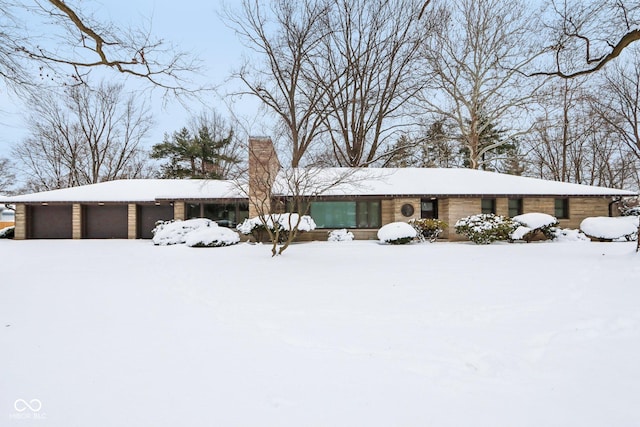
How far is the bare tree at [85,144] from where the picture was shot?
2750 centimetres

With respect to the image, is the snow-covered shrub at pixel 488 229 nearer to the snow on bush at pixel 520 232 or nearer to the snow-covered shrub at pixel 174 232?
the snow on bush at pixel 520 232

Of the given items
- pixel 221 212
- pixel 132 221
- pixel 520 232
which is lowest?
pixel 520 232

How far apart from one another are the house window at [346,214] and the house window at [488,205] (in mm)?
5638

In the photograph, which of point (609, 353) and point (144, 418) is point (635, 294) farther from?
point (144, 418)

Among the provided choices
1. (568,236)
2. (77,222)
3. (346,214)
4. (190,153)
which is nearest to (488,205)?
(568,236)

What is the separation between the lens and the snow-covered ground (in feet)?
8.26

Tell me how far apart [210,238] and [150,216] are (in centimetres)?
760

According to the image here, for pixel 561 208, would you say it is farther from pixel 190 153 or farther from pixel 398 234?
pixel 190 153

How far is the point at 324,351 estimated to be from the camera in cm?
353

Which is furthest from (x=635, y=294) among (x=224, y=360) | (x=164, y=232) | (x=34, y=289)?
(x=164, y=232)

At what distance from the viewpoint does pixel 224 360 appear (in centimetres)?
330

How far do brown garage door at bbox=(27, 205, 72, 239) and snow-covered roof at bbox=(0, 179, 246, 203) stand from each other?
0.92 meters

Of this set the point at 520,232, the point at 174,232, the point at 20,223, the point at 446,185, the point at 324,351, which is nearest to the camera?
the point at 324,351

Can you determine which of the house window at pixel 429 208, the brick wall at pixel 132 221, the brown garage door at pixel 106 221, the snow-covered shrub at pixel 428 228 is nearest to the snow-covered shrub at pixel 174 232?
the brick wall at pixel 132 221
